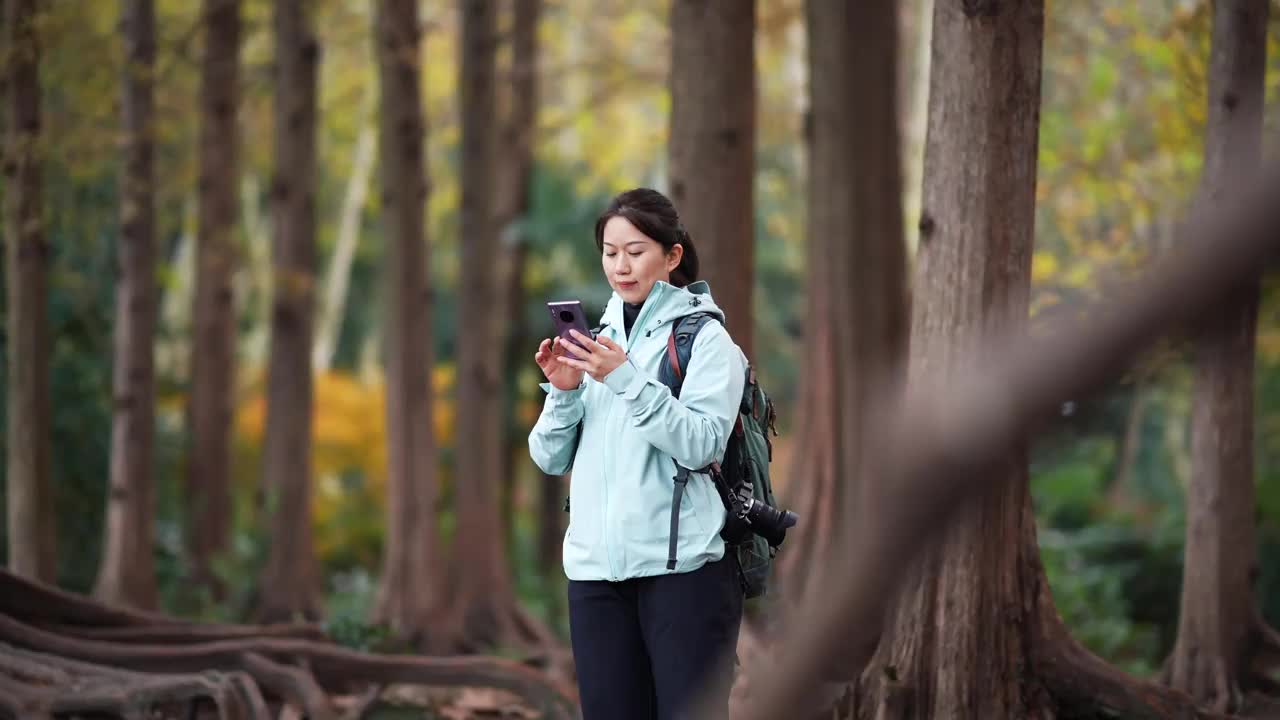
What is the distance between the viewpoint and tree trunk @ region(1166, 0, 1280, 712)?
711 cm

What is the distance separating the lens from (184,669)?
691 cm

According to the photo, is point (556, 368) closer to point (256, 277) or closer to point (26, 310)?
point (26, 310)

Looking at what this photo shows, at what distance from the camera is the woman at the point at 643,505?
394 centimetres

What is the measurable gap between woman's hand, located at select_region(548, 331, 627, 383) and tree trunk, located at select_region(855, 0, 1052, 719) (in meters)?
2.07

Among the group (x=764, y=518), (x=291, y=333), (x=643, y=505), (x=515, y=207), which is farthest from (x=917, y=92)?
(x=643, y=505)

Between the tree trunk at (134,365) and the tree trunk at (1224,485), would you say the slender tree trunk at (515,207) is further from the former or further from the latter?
the tree trunk at (1224,485)

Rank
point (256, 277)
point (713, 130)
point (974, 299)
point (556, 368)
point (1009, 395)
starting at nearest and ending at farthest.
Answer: point (1009, 395)
point (556, 368)
point (974, 299)
point (713, 130)
point (256, 277)

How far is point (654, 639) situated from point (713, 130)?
4183 mm

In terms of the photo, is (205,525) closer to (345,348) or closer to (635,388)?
(635,388)

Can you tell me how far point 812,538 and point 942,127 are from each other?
12.4 feet

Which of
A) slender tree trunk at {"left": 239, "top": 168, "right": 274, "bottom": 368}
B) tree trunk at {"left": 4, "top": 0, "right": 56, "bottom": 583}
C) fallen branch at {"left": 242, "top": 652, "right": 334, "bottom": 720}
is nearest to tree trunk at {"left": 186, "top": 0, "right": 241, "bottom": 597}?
tree trunk at {"left": 4, "top": 0, "right": 56, "bottom": 583}

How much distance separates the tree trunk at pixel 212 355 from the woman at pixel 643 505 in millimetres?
11221

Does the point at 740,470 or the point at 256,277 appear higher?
the point at 256,277

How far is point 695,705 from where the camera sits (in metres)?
3.94
